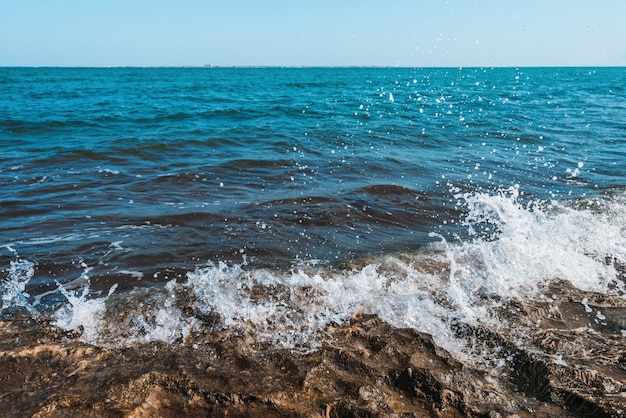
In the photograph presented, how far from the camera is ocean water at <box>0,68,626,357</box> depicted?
3518mm

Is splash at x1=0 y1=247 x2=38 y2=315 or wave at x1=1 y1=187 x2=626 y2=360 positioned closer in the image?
wave at x1=1 y1=187 x2=626 y2=360

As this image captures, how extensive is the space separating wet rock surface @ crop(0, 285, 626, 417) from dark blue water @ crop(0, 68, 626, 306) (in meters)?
1.37

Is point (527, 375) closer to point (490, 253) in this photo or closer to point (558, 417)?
point (558, 417)

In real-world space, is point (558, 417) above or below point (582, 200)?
above

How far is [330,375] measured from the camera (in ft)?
8.59

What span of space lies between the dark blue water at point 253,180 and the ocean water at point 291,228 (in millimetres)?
39

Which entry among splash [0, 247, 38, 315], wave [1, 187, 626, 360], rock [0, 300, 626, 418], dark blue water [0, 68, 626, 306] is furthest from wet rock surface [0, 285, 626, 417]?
dark blue water [0, 68, 626, 306]

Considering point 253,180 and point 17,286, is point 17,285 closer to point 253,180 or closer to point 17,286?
point 17,286

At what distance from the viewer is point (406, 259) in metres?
4.65

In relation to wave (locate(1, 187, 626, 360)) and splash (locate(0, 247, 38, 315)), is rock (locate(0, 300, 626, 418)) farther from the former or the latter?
splash (locate(0, 247, 38, 315))

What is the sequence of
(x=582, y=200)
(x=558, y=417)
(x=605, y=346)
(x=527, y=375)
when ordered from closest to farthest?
(x=558, y=417) → (x=527, y=375) → (x=605, y=346) → (x=582, y=200)

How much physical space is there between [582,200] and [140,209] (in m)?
7.01

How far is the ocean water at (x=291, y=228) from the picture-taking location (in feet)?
11.5

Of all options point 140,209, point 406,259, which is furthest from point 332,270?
point 140,209
